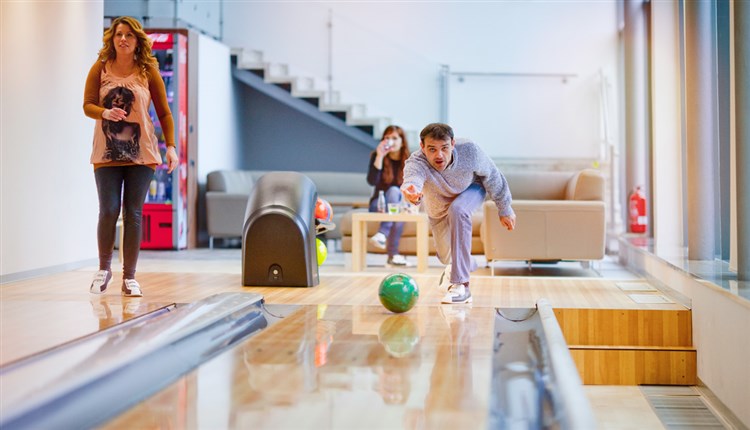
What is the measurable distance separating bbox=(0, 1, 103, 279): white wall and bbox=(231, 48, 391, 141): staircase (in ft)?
13.2

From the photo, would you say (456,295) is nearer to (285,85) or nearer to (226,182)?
(226,182)

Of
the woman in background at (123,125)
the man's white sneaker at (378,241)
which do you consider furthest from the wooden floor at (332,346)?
the man's white sneaker at (378,241)

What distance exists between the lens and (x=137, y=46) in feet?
15.0

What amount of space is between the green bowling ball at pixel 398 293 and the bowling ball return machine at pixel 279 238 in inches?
49.2

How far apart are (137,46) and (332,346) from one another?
2.24m

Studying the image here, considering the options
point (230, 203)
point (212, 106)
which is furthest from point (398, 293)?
point (212, 106)

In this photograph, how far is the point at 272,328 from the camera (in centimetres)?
369

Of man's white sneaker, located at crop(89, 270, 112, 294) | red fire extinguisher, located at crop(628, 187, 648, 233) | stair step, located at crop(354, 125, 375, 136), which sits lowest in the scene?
man's white sneaker, located at crop(89, 270, 112, 294)

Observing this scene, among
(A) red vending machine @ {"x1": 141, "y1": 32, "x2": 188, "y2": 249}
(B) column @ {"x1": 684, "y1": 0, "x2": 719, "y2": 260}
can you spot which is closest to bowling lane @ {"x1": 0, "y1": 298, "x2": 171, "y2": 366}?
(B) column @ {"x1": 684, "y1": 0, "x2": 719, "y2": 260}

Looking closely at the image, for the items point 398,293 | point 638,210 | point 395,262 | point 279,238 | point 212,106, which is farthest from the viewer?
point 212,106

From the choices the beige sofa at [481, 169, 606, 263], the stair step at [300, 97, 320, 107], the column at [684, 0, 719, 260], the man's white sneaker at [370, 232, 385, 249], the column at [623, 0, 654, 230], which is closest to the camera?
the column at [684, 0, 719, 260]

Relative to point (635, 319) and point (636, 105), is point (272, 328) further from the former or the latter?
point (636, 105)

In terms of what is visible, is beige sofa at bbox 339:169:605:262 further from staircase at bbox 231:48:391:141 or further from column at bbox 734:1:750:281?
staircase at bbox 231:48:391:141

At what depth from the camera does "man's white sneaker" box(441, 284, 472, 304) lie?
15.0ft
